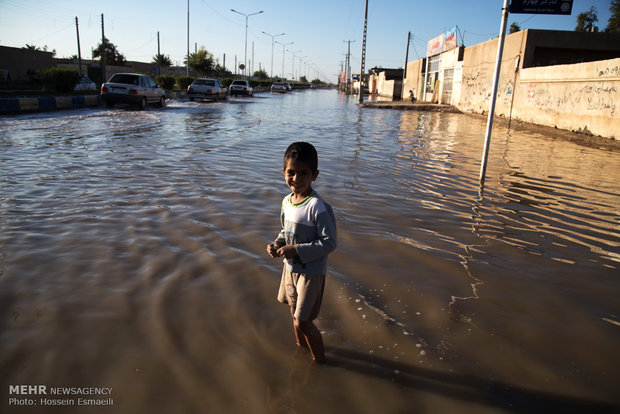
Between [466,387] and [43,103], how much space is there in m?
19.9

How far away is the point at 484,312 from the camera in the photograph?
3086 mm

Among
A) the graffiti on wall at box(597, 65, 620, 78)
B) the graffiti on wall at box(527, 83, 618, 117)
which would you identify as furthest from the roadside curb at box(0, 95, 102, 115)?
the graffiti on wall at box(597, 65, 620, 78)

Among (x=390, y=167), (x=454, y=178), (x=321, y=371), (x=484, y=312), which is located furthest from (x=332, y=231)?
(x=390, y=167)

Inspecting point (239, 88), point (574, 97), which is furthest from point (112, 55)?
point (574, 97)

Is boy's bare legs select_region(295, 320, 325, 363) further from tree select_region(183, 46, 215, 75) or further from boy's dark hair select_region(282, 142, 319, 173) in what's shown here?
tree select_region(183, 46, 215, 75)

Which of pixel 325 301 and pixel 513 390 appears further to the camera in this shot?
pixel 325 301

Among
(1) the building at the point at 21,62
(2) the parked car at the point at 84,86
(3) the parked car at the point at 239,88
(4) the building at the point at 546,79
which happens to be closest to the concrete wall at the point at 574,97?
(4) the building at the point at 546,79

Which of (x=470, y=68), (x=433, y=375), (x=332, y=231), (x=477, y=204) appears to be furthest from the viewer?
(x=470, y=68)

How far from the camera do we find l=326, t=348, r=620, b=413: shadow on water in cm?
220

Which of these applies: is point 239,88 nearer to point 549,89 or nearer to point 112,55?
point 549,89

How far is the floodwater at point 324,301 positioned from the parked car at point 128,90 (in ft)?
42.2

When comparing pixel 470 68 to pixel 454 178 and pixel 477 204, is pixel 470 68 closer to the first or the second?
Result: pixel 454 178

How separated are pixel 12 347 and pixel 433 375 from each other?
2511 millimetres

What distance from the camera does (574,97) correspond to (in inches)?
573
